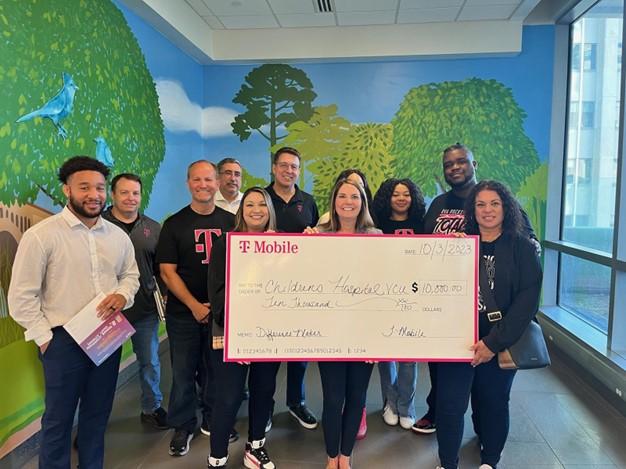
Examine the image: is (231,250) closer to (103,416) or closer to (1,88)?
(103,416)

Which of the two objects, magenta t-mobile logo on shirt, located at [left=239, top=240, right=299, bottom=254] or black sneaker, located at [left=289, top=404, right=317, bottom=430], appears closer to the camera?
magenta t-mobile logo on shirt, located at [left=239, top=240, right=299, bottom=254]

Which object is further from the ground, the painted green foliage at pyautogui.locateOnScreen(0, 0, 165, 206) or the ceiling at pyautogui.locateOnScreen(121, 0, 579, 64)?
the ceiling at pyautogui.locateOnScreen(121, 0, 579, 64)

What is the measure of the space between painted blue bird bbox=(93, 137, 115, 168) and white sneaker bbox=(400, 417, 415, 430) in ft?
8.32

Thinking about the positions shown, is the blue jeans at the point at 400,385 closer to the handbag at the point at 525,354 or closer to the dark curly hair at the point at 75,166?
the handbag at the point at 525,354

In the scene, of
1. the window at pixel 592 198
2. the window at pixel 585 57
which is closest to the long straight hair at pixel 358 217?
the window at pixel 592 198

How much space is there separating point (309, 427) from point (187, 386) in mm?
808

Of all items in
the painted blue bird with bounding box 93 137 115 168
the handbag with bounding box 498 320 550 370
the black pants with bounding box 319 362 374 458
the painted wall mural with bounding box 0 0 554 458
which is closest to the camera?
the handbag with bounding box 498 320 550 370

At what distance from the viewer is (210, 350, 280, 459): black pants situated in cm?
210

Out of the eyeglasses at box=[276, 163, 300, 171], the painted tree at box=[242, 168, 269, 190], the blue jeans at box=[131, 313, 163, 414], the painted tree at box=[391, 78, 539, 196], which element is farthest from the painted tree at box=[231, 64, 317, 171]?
the blue jeans at box=[131, 313, 163, 414]

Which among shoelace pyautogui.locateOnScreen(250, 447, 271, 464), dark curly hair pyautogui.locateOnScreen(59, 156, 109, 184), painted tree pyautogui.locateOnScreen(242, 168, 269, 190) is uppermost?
painted tree pyautogui.locateOnScreen(242, 168, 269, 190)

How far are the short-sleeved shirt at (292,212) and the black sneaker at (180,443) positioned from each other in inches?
50.0

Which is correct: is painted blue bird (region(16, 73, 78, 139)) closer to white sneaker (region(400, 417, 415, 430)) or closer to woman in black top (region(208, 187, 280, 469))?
woman in black top (region(208, 187, 280, 469))

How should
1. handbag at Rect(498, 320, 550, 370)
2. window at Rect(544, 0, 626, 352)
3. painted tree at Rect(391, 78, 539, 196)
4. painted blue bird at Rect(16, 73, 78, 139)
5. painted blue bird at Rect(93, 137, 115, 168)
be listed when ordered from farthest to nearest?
painted tree at Rect(391, 78, 539, 196)
window at Rect(544, 0, 626, 352)
painted blue bird at Rect(93, 137, 115, 168)
painted blue bird at Rect(16, 73, 78, 139)
handbag at Rect(498, 320, 550, 370)

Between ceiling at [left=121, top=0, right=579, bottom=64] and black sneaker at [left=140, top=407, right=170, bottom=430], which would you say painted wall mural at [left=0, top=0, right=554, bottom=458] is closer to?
ceiling at [left=121, top=0, right=579, bottom=64]
